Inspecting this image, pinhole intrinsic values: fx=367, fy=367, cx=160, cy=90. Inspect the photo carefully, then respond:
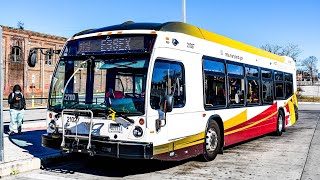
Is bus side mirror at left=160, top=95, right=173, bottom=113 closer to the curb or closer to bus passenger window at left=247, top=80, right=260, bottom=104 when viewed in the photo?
the curb

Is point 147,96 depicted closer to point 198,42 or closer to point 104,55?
point 104,55

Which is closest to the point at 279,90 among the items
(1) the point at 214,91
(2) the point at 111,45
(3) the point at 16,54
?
(1) the point at 214,91

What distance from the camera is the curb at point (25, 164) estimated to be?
23.9 feet

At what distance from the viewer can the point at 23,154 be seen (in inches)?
346

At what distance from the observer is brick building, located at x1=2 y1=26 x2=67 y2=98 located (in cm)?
4362

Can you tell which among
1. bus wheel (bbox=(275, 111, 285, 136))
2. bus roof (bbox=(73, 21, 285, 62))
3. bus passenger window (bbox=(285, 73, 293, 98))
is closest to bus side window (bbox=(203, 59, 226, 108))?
bus roof (bbox=(73, 21, 285, 62))

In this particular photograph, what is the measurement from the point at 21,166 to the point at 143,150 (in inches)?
113

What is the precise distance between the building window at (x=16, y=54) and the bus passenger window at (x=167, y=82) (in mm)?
41587

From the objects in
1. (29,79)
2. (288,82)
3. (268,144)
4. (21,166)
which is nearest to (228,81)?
(268,144)

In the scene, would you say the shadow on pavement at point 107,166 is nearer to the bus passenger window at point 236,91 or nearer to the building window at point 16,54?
the bus passenger window at point 236,91

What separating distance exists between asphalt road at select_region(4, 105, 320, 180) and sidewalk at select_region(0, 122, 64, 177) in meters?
0.20

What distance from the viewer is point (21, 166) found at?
761 centimetres

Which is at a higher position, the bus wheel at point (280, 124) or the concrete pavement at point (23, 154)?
the bus wheel at point (280, 124)

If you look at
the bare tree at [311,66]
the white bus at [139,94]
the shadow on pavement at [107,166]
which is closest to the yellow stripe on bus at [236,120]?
the white bus at [139,94]
